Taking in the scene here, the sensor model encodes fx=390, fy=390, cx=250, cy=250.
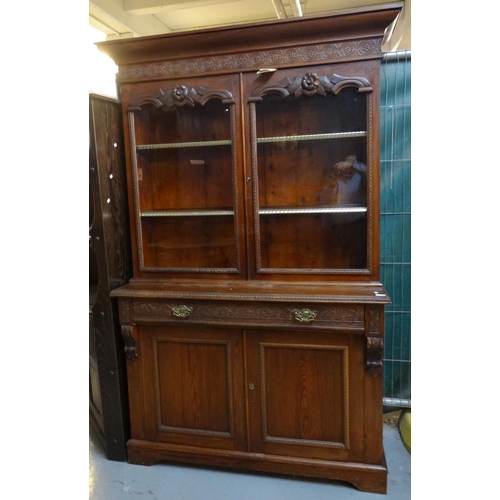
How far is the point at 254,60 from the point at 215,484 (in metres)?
1.84

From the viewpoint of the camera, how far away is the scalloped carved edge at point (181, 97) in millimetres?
1689

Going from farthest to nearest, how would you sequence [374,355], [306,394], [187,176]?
1. [187,176]
2. [306,394]
3. [374,355]

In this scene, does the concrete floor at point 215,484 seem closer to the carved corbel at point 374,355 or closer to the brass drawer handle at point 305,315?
the carved corbel at point 374,355

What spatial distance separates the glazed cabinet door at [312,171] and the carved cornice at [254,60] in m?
0.04

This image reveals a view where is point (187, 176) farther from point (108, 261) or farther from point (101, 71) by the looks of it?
point (101, 71)

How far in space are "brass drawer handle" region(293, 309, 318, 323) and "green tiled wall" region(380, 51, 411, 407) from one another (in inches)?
26.4

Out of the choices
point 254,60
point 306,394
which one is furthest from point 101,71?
point 306,394

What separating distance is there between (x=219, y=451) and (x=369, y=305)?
37.7 inches

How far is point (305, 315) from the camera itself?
161 cm

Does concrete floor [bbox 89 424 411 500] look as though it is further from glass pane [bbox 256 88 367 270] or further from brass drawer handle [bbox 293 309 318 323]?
glass pane [bbox 256 88 367 270]

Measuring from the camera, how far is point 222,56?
1.67 meters

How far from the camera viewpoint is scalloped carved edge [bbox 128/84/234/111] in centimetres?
169

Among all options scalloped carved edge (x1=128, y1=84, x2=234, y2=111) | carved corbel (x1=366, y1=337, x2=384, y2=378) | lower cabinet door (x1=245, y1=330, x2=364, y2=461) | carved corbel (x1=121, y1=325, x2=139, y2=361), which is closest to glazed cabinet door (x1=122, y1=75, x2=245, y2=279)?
scalloped carved edge (x1=128, y1=84, x2=234, y2=111)

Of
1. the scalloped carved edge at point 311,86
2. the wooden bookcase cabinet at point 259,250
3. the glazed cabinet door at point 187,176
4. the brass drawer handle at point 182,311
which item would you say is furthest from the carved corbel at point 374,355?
the scalloped carved edge at point 311,86
